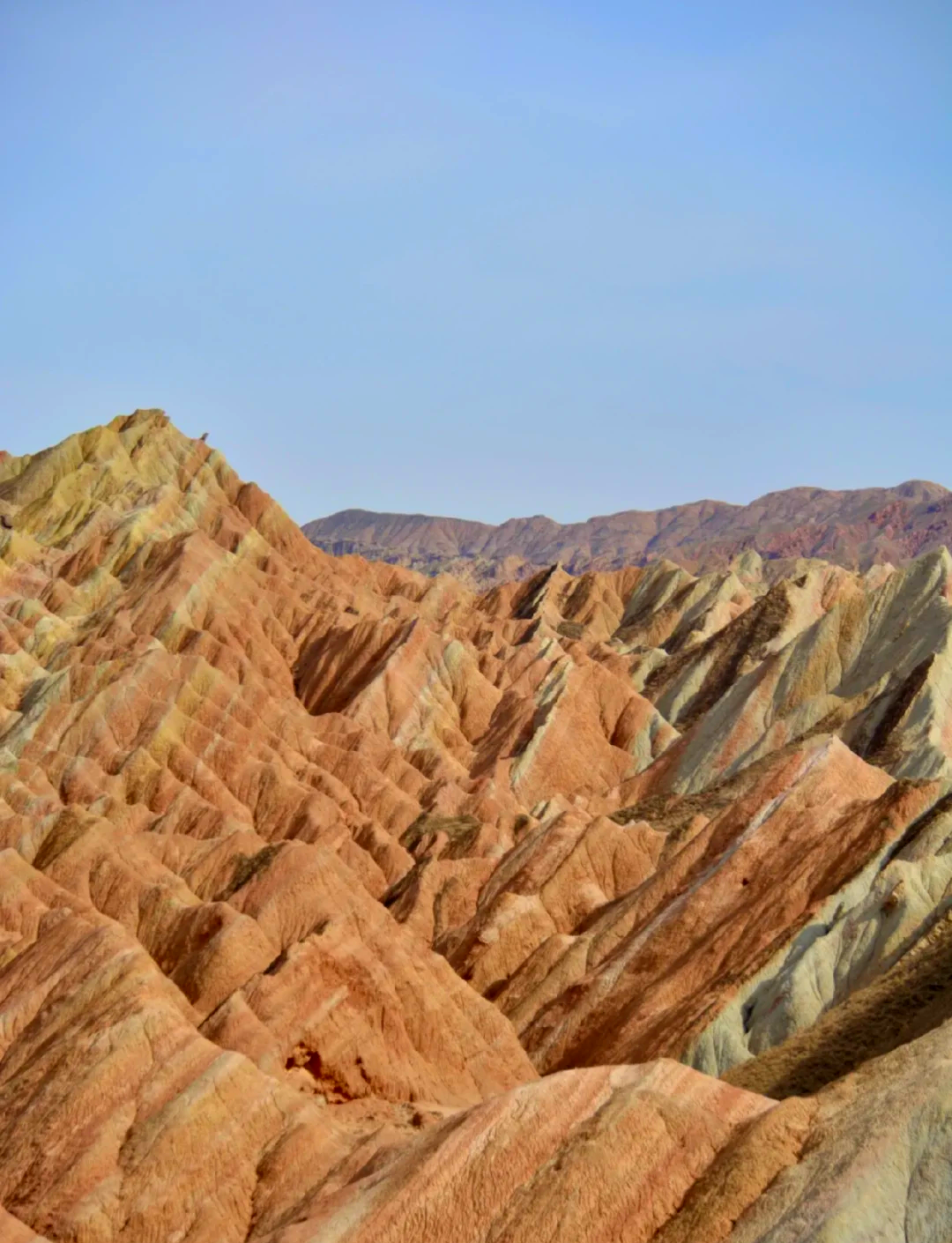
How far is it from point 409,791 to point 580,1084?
238ft

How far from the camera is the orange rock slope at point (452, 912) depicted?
3684 cm

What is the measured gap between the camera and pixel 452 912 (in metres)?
81.3

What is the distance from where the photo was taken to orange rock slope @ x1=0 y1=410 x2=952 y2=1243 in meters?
36.8

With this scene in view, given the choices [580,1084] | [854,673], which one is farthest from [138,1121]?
[854,673]

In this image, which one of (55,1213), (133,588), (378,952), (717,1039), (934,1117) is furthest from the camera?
(133,588)

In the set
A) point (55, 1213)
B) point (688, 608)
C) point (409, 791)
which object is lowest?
point (55, 1213)

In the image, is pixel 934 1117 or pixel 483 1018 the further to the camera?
pixel 483 1018

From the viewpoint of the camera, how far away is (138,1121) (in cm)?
4666

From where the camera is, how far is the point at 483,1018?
201ft

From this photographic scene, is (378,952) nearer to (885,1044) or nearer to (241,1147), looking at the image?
(241,1147)

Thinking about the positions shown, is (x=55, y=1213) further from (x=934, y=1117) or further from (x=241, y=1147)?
(x=934, y=1117)

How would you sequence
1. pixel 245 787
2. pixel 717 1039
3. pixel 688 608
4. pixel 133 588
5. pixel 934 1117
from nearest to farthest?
pixel 934 1117 → pixel 717 1039 → pixel 245 787 → pixel 133 588 → pixel 688 608

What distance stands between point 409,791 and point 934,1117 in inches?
3084

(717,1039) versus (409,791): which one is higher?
(409,791)
